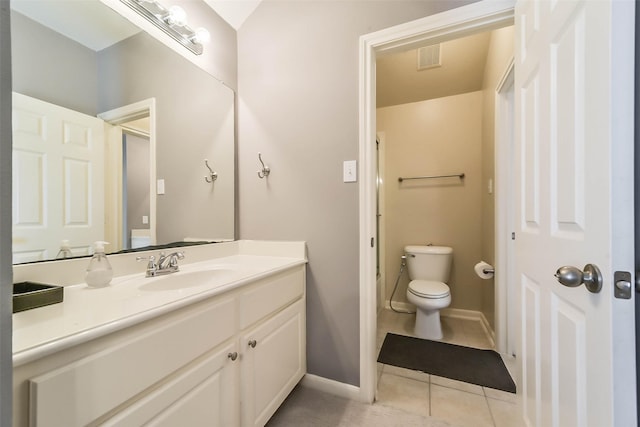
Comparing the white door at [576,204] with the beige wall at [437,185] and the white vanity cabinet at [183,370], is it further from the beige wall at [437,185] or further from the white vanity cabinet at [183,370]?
the beige wall at [437,185]

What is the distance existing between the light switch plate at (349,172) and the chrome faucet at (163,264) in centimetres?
94

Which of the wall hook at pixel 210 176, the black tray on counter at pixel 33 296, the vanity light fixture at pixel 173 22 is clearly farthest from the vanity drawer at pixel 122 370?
the vanity light fixture at pixel 173 22

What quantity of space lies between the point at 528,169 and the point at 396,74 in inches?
72.1

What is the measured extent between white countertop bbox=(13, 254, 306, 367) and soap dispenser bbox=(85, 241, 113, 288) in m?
0.02

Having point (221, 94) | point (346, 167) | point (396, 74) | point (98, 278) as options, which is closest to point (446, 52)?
point (396, 74)

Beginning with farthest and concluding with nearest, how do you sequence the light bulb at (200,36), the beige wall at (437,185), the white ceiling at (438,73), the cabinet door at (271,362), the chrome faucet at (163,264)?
1. the beige wall at (437,185)
2. the white ceiling at (438,73)
3. the light bulb at (200,36)
4. the chrome faucet at (163,264)
5. the cabinet door at (271,362)

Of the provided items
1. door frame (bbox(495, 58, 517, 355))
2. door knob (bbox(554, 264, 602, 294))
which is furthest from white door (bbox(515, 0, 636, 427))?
door frame (bbox(495, 58, 517, 355))

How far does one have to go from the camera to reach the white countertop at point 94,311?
51 cm

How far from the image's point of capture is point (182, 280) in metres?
1.17

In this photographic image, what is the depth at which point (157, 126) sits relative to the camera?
49.9 inches

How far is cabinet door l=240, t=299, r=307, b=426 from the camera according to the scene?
1.02m

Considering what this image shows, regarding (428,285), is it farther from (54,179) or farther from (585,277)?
(54,179)

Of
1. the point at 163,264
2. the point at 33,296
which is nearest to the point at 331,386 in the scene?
the point at 163,264

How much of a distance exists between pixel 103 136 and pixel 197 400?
3.53 ft
